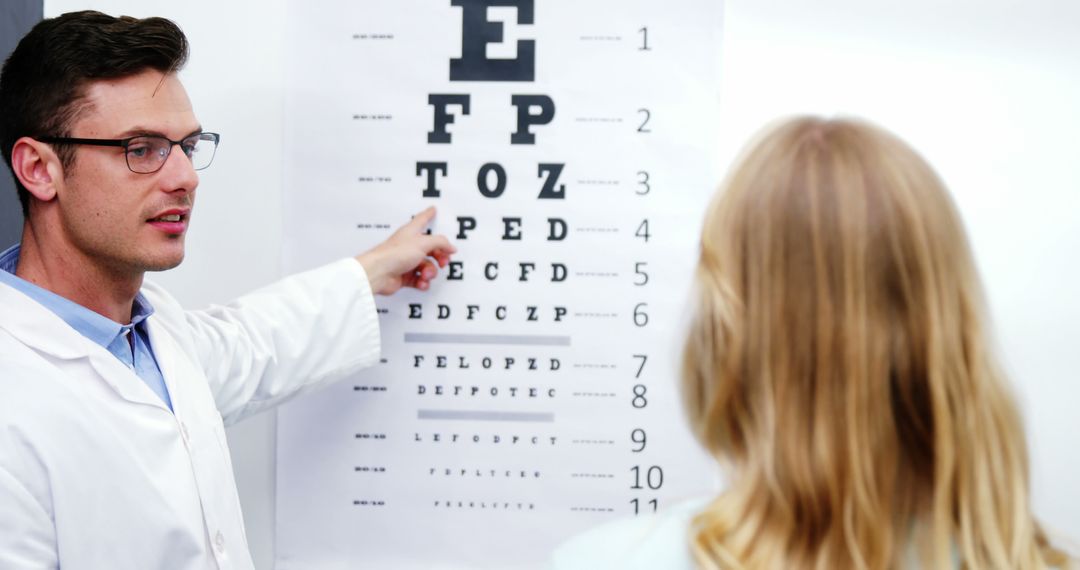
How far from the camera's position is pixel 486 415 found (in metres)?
1.08

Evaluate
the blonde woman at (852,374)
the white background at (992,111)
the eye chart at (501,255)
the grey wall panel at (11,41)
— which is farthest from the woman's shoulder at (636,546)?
the grey wall panel at (11,41)

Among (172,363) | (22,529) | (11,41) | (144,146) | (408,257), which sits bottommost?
(22,529)

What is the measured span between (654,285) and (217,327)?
522mm

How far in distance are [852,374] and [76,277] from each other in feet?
2.61

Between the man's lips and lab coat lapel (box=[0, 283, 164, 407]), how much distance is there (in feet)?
0.44

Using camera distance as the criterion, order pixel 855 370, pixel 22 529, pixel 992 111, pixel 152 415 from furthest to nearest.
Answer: pixel 992 111, pixel 152 415, pixel 22 529, pixel 855 370

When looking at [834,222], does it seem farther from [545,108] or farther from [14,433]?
[14,433]

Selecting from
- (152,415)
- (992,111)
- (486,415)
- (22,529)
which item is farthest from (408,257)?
(992,111)

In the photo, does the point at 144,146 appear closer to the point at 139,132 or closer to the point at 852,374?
the point at 139,132

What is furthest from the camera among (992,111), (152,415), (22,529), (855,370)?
(992,111)

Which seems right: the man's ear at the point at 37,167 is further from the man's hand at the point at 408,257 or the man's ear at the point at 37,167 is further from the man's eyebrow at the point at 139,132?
the man's hand at the point at 408,257

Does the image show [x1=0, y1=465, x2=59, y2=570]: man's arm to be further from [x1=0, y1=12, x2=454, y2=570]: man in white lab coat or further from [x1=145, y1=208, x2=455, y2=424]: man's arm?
[x1=145, y1=208, x2=455, y2=424]: man's arm

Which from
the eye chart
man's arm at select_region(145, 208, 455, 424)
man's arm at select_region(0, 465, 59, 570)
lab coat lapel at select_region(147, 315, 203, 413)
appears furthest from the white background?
man's arm at select_region(0, 465, 59, 570)

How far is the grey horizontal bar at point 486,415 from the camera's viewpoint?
107 cm
